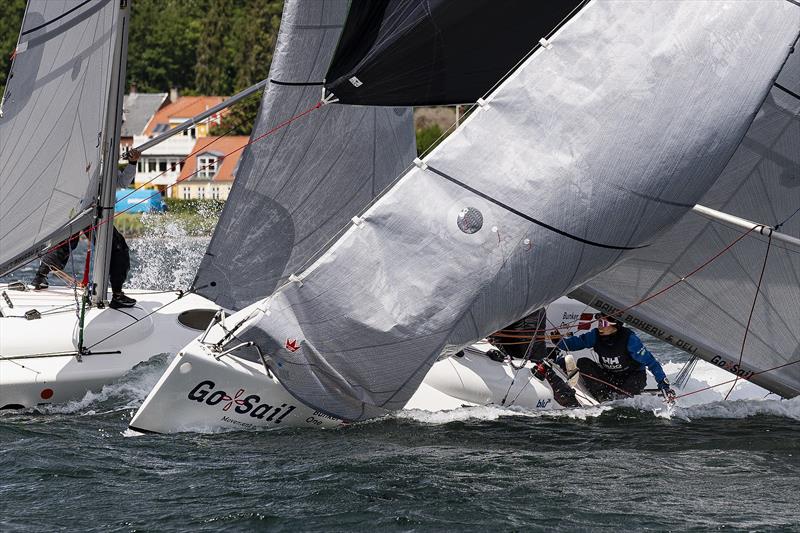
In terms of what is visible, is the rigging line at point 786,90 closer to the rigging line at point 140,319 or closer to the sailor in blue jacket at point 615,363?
the sailor in blue jacket at point 615,363

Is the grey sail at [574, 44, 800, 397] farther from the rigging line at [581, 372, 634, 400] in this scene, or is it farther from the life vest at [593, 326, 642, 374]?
the rigging line at [581, 372, 634, 400]

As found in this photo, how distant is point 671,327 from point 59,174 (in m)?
6.02

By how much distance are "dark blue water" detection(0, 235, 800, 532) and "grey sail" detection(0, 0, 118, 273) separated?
2.21 m

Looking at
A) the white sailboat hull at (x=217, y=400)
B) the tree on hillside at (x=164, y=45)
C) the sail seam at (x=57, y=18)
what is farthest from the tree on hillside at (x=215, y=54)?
the white sailboat hull at (x=217, y=400)

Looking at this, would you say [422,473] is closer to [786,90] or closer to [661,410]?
[661,410]

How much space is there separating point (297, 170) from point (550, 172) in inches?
145

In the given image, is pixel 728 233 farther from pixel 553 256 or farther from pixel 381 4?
pixel 381 4

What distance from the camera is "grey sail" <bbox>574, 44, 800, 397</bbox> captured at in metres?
10.3

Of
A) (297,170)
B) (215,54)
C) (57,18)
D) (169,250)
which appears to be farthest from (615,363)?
(215,54)

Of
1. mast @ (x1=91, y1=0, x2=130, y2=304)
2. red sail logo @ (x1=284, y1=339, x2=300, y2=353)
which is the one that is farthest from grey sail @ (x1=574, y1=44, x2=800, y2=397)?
mast @ (x1=91, y1=0, x2=130, y2=304)

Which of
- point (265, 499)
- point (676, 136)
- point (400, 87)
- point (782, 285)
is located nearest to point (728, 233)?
point (782, 285)

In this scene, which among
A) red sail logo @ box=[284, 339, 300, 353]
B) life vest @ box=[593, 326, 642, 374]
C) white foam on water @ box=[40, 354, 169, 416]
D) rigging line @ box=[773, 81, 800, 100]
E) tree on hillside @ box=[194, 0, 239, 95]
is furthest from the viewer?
tree on hillside @ box=[194, 0, 239, 95]

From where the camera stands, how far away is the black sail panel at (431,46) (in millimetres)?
9984

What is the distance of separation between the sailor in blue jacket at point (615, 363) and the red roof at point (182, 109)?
57.2 m
